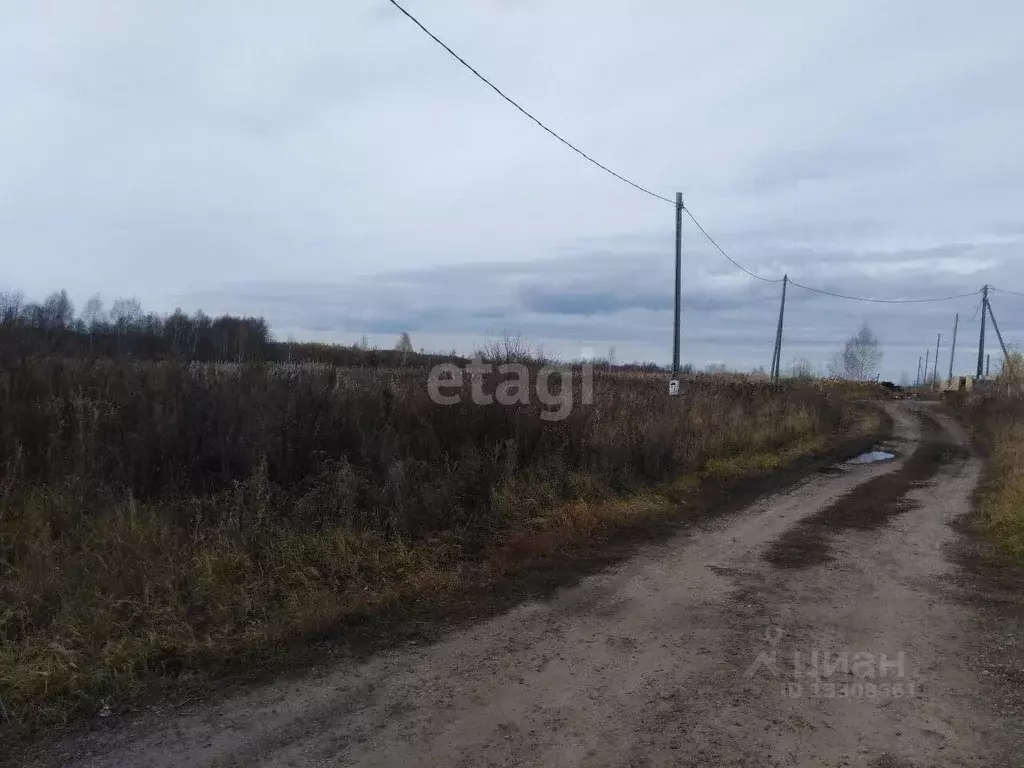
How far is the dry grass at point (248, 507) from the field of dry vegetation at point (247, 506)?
2cm

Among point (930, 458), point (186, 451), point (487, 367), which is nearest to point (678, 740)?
point (186, 451)

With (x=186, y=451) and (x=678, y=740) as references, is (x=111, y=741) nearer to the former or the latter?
(x=678, y=740)

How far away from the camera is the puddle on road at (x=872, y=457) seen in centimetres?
1581

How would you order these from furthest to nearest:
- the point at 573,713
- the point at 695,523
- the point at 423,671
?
the point at 695,523, the point at 423,671, the point at 573,713

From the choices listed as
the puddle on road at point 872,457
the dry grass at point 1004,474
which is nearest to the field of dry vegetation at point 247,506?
the dry grass at point 1004,474

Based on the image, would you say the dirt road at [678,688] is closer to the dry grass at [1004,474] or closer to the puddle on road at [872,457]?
the dry grass at [1004,474]

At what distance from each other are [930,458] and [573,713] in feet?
53.2

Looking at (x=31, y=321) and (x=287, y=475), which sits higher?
(x=31, y=321)

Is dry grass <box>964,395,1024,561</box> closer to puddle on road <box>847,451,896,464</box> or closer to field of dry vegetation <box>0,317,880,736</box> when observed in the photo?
puddle on road <box>847,451,896,464</box>

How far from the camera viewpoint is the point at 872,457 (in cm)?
1680

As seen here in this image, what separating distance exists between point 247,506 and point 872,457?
15224mm

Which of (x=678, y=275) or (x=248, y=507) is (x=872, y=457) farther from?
(x=248, y=507)

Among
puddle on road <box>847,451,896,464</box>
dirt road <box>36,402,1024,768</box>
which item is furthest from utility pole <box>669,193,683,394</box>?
dirt road <box>36,402,1024,768</box>

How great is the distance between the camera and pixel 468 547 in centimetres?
703
